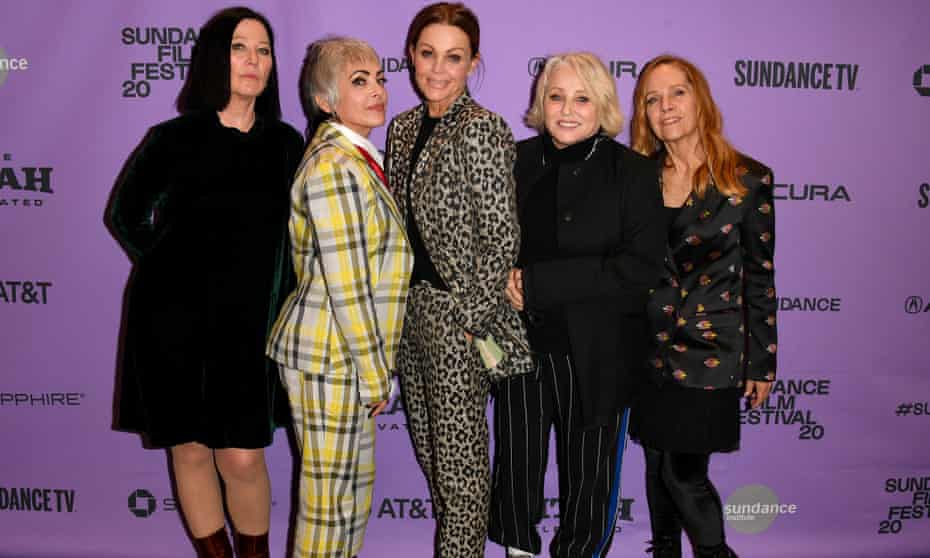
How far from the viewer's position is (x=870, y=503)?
319 centimetres

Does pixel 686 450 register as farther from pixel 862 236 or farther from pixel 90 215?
pixel 90 215

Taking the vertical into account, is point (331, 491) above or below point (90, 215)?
below

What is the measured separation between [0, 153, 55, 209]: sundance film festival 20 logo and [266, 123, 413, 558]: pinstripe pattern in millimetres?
1628

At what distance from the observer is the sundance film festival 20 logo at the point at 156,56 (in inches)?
112

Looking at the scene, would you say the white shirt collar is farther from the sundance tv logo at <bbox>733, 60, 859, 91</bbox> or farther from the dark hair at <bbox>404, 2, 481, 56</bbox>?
the sundance tv logo at <bbox>733, 60, 859, 91</bbox>

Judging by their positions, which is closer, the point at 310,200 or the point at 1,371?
the point at 310,200

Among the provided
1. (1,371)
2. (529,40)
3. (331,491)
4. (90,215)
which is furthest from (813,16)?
(1,371)

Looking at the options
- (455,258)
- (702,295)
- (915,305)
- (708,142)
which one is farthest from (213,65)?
(915,305)

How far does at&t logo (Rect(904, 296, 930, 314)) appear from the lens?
10.1ft

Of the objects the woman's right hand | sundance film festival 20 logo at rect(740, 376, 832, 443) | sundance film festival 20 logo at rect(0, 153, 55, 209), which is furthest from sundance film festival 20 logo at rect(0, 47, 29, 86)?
sundance film festival 20 logo at rect(740, 376, 832, 443)

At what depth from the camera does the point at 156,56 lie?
2873 millimetres

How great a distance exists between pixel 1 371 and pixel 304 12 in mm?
2099

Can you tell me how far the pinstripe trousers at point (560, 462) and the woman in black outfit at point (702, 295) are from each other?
0.23m

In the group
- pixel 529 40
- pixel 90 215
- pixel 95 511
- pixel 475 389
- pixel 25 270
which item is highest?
pixel 529 40
